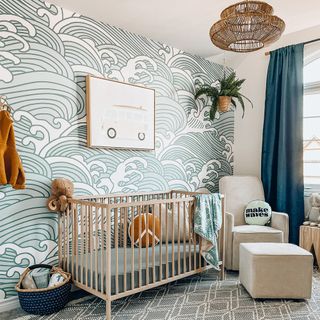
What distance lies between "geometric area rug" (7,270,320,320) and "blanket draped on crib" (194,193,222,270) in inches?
11.4

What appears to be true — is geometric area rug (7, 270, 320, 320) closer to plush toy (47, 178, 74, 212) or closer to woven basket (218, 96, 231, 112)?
plush toy (47, 178, 74, 212)

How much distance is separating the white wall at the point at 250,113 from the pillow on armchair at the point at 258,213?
0.59 meters

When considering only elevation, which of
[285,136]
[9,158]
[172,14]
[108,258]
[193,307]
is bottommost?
[193,307]

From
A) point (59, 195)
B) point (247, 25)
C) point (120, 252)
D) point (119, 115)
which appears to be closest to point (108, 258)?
point (120, 252)

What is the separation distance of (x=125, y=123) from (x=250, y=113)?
181cm

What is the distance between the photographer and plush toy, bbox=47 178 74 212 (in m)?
2.52

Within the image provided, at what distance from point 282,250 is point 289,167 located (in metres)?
1.29

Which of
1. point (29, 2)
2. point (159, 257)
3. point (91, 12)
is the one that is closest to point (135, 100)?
point (91, 12)

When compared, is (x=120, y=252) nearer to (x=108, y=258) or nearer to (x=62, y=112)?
(x=108, y=258)

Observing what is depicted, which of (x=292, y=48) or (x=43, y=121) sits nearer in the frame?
(x=43, y=121)

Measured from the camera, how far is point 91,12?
2795mm

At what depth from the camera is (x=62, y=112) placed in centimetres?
271

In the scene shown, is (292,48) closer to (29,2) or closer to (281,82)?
Answer: (281,82)

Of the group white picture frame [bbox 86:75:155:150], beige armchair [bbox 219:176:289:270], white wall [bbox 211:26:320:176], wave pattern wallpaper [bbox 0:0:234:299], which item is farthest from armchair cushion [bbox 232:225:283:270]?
white picture frame [bbox 86:75:155:150]
